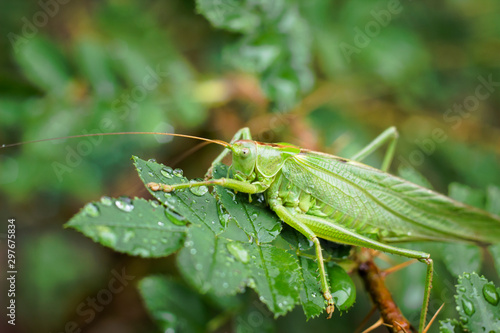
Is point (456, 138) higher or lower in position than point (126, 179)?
higher

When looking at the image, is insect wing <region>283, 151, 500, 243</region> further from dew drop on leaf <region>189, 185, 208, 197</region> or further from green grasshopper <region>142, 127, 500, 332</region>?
dew drop on leaf <region>189, 185, 208, 197</region>

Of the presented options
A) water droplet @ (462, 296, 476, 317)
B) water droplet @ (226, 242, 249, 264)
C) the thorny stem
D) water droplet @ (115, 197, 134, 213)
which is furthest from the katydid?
water droplet @ (115, 197, 134, 213)

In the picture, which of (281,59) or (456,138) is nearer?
(281,59)

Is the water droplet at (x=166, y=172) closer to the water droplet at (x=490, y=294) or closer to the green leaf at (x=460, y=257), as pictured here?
the water droplet at (x=490, y=294)

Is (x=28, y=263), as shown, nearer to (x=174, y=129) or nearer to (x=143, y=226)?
(x=174, y=129)

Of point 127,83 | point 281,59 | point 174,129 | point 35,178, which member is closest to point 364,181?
point 281,59

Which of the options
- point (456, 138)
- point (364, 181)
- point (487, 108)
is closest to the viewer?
point (364, 181)
